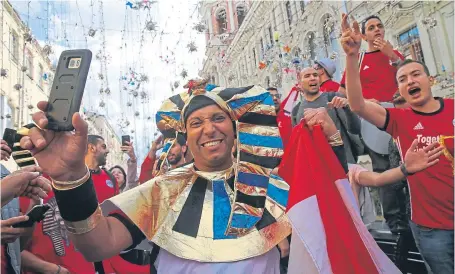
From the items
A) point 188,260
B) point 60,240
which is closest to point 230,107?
point 188,260

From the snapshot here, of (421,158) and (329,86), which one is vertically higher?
(329,86)

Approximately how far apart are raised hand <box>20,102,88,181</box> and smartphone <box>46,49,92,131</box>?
34 millimetres

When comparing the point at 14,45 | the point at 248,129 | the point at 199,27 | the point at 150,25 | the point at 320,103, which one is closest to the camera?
the point at 248,129

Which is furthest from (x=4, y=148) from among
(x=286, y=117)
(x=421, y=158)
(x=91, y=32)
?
(x=91, y=32)

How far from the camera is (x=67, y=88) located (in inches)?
47.2

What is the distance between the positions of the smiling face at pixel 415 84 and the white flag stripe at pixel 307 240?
1.16 metres

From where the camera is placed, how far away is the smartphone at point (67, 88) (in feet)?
3.84

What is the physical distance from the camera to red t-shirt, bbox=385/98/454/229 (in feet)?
6.91

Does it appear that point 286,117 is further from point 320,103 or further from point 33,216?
point 33,216

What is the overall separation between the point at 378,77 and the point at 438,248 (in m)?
2.26

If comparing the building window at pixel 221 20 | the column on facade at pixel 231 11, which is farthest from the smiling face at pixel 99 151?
the building window at pixel 221 20

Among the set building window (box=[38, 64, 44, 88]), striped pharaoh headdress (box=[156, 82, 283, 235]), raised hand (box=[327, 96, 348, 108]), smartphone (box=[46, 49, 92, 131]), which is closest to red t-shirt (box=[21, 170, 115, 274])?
striped pharaoh headdress (box=[156, 82, 283, 235])

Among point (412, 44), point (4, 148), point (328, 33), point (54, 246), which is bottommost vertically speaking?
point (54, 246)

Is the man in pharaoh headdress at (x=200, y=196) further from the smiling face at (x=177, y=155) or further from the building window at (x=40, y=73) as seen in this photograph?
the building window at (x=40, y=73)
